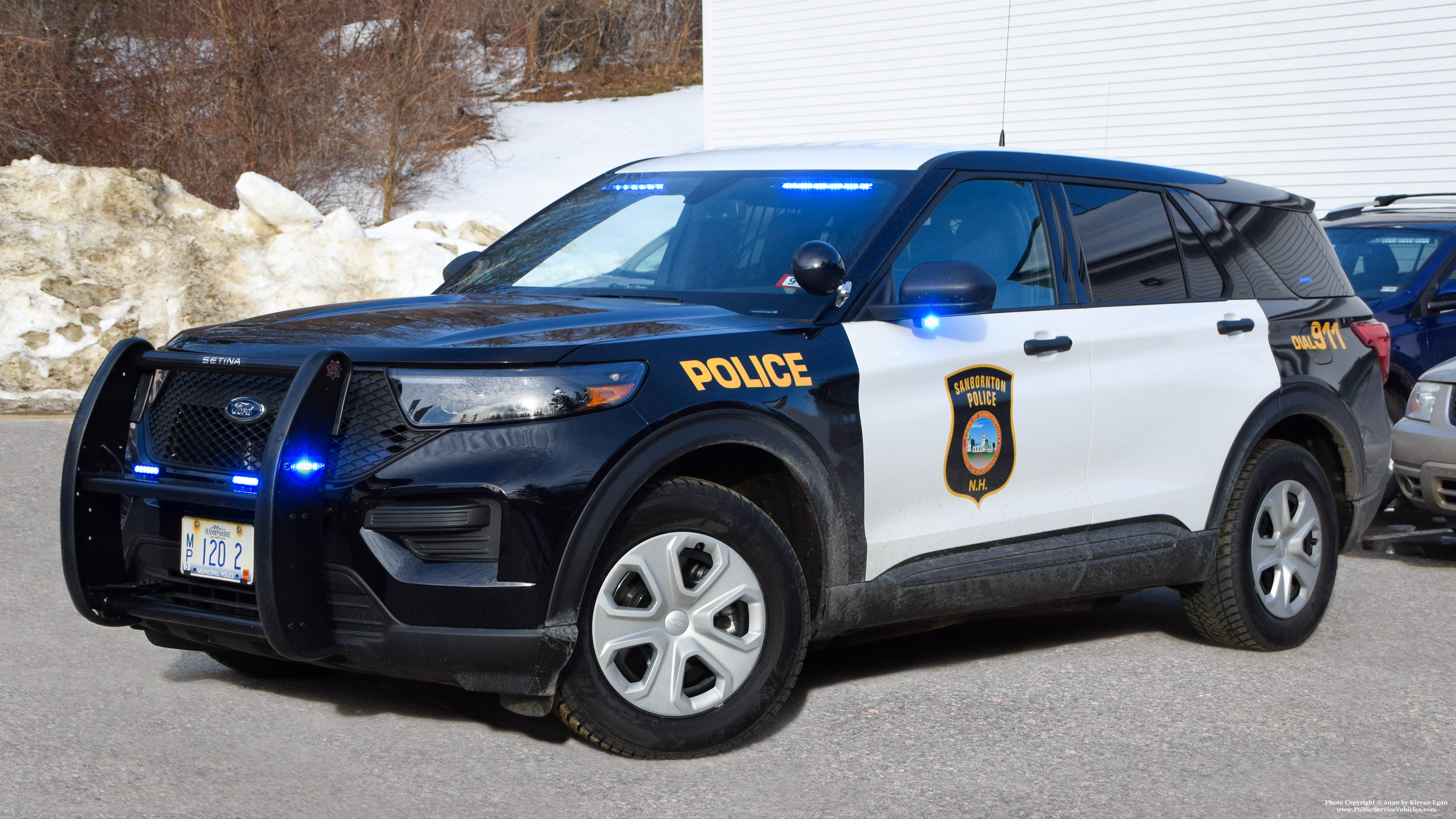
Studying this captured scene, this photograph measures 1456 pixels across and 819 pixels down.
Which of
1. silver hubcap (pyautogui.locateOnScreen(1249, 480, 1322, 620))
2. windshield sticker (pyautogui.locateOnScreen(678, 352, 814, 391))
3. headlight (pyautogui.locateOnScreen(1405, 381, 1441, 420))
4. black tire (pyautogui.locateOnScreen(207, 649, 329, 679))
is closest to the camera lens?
windshield sticker (pyautogui.locateOnScreen(678, 352, 814, 391))

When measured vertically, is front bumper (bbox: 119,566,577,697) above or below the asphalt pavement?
above

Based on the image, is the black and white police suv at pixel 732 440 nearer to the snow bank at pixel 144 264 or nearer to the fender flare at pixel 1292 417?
the fender flare at pixel 1292 417

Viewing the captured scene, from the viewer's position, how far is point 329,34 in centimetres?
2620

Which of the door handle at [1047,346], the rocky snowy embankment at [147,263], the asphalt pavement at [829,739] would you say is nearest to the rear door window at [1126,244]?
the door handle at [1047,346]

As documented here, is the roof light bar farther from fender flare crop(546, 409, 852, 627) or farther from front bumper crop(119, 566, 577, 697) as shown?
front bumper crop(119, 566, 577, 697)

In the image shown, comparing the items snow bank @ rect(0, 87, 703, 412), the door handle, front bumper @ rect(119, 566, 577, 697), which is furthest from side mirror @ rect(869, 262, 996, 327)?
snow bank @ rect(0, 87, 703, 412)

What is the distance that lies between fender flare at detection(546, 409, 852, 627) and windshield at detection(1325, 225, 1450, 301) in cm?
738

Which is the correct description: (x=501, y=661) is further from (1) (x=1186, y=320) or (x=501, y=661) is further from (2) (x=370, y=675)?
(1) (x=1186, y=320)

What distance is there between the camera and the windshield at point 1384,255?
10453 millimetres

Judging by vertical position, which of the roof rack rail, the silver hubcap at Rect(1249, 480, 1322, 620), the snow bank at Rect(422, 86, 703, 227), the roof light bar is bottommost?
the silver hubcap at Rect(1249, 480, 1322, 620)

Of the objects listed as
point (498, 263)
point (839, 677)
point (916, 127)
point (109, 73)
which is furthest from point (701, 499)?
point (109, 73)

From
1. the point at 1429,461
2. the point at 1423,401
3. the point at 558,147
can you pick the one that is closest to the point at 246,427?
the point at 1429,461

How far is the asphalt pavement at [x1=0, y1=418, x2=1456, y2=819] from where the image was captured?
376 centimetres

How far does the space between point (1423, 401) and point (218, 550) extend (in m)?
6.80
